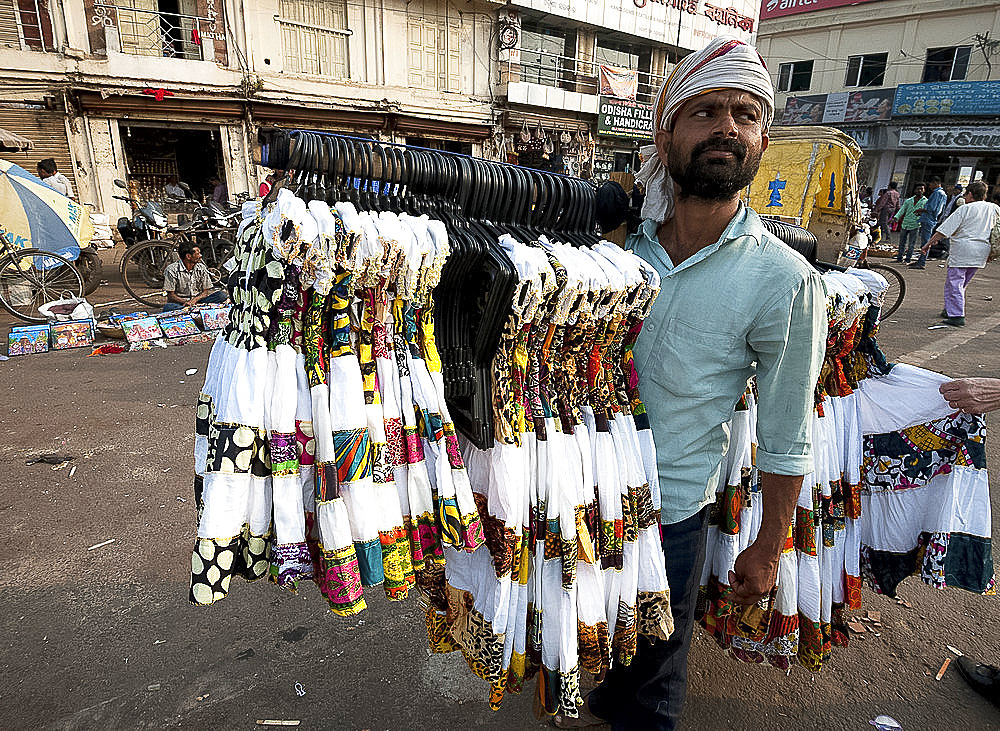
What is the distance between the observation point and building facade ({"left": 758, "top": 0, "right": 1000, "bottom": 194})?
62.6 ft

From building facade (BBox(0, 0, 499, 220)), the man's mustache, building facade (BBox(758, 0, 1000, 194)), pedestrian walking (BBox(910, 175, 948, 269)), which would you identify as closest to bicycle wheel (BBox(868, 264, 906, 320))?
pedestrian walking (BBox(910, 175, 948, 269))

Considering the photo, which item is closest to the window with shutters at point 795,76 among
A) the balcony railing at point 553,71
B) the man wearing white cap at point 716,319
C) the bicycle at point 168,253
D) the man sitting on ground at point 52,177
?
the balcony railing at point 553,71

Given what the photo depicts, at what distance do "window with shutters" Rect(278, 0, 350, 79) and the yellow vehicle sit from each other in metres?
13.4

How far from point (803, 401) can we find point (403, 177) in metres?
1.06

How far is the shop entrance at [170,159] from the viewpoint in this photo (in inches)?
501

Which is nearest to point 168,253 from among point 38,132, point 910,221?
point 38,132

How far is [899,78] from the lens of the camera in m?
21.3

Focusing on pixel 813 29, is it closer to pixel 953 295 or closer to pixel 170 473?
pixel 953 295

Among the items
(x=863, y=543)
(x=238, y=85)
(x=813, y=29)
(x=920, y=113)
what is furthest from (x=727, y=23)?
(x=863, y=543)

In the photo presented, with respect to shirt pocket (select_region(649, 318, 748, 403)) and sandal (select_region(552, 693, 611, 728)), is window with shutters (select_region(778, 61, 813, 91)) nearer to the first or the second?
shirt pocket (select_region(649, 318, 748, 403))

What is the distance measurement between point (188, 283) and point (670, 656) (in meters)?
6.94

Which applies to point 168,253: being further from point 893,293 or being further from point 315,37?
point 893,293

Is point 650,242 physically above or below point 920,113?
Answer: below

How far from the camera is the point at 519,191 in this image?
1288 millimetres
